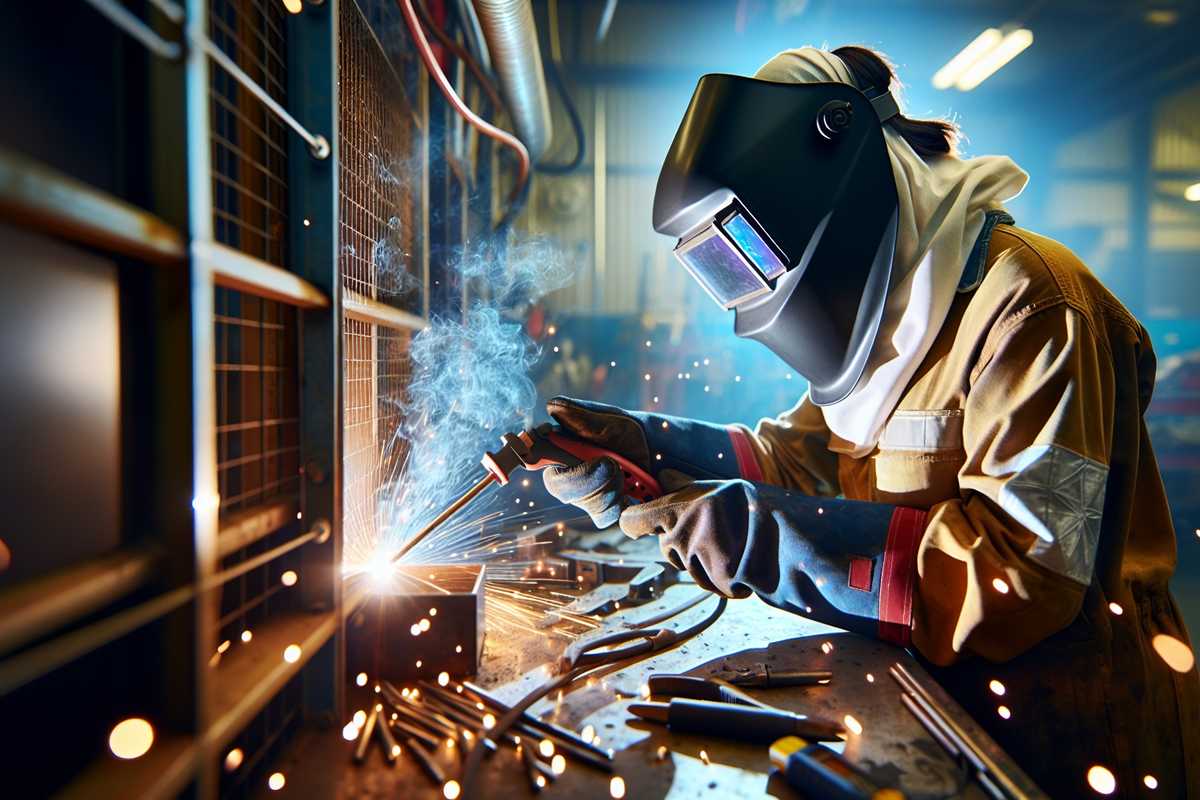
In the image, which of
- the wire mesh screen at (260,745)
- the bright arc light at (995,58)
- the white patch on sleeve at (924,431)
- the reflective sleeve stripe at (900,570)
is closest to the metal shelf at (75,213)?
the wire mesh screen at (260,745)

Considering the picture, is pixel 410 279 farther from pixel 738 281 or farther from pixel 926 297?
pixel 926 297

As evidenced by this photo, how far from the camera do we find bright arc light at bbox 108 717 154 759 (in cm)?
61

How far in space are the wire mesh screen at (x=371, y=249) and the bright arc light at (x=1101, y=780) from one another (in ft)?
4.92

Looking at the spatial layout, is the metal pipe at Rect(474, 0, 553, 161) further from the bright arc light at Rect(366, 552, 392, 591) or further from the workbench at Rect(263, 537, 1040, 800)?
the workbench at Rect(263, 537, 1040, 800)

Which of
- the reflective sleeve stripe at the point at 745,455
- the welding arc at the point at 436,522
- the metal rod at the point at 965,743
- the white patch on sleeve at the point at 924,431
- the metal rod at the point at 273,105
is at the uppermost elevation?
the metal rod at the point at 273,105

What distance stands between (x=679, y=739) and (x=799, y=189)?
43.1 inches

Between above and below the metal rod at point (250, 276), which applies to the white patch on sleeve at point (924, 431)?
below

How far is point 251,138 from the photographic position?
38.7 inches

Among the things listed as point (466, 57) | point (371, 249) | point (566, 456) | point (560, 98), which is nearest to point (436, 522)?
point (566, 456)

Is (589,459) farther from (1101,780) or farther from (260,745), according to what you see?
(1101,780)

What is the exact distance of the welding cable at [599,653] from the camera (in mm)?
923

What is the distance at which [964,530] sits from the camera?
3.29 ft

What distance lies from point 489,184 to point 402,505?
1913 millimetres

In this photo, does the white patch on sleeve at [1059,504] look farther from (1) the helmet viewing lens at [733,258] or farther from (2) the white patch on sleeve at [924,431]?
(1) the helmet viewing lens at [733,258]
